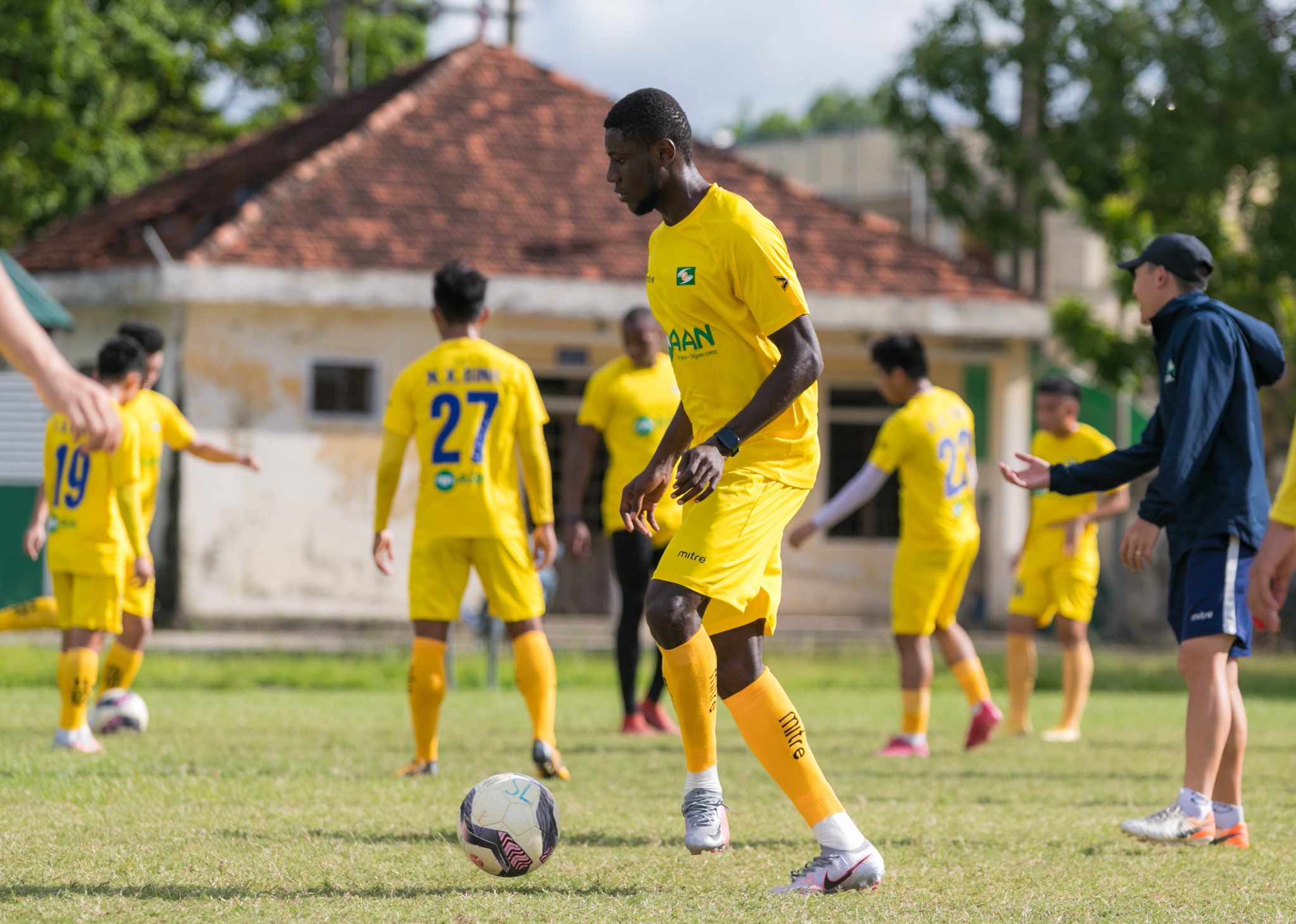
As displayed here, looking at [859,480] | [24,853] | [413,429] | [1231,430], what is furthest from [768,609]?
[859,480]

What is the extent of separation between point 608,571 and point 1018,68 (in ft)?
36.8

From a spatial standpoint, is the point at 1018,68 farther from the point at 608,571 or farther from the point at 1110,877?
the point at 1110,877

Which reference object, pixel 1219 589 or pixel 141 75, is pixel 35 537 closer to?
pixel 1219 589

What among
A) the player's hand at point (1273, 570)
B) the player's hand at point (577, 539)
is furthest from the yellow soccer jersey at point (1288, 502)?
the player's hand at point (577, 539)

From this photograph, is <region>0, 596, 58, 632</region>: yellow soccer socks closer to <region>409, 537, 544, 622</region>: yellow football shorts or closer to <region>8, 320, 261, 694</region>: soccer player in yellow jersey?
<region>8, 320, 261, 694</region>: soccer player in yellow jersey

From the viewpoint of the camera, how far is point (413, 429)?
23.2 feet

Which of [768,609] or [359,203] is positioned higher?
[359,203]

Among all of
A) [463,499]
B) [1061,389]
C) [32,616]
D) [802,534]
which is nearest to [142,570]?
[32,616]

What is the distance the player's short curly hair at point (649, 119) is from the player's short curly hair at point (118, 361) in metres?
4.12

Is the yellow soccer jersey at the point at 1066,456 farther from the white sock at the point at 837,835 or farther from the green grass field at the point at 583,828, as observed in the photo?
the white sock at the point at 837,835

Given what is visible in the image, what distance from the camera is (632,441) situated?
9.16 metres

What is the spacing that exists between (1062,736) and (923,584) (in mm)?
1583

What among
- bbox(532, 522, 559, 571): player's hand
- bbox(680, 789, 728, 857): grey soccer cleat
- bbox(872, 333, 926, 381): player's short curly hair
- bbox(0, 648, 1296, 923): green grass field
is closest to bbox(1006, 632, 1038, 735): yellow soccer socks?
bbox(0, 648, 1296, 923): green grass field

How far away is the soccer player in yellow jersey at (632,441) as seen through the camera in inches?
360
